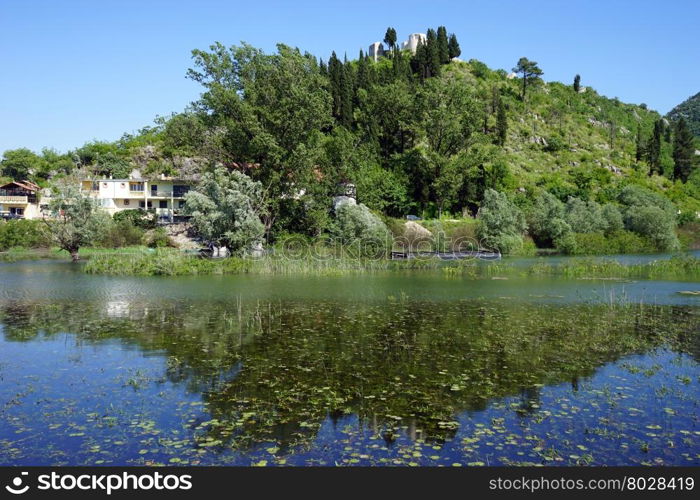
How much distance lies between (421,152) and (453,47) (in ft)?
238

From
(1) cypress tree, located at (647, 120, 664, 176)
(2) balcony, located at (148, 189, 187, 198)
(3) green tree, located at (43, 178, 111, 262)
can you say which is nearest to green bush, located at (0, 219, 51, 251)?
(3) green tree, located at (43, 178, 111, 262)

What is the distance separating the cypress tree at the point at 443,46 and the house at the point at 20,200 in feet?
304

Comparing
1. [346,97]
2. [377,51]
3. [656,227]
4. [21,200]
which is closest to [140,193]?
[21,200]

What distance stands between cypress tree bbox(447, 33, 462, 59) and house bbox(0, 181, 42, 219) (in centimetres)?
9962

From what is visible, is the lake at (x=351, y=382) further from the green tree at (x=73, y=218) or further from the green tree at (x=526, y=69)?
the green tree at (x=526, y=69)

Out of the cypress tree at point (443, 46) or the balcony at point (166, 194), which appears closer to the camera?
the balcony at point (166, 194)

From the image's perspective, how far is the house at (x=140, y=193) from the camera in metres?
86.9

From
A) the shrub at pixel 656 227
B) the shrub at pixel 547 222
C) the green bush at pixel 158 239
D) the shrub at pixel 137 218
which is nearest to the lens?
the shrub at pixel 656 227

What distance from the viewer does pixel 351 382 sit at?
13.4 meters

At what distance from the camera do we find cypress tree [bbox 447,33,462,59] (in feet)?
470

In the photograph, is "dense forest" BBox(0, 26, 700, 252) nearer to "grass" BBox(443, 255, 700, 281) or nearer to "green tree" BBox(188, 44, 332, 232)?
"green tree" BBox(188, 44, 332, 232)

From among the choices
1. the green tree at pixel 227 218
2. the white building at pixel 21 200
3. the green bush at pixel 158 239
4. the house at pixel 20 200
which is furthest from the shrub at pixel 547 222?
the house at pixel 20 200

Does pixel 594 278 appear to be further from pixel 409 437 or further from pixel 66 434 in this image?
pixel 66 434

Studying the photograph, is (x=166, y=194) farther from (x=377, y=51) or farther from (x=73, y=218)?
(x=377, y=51)
